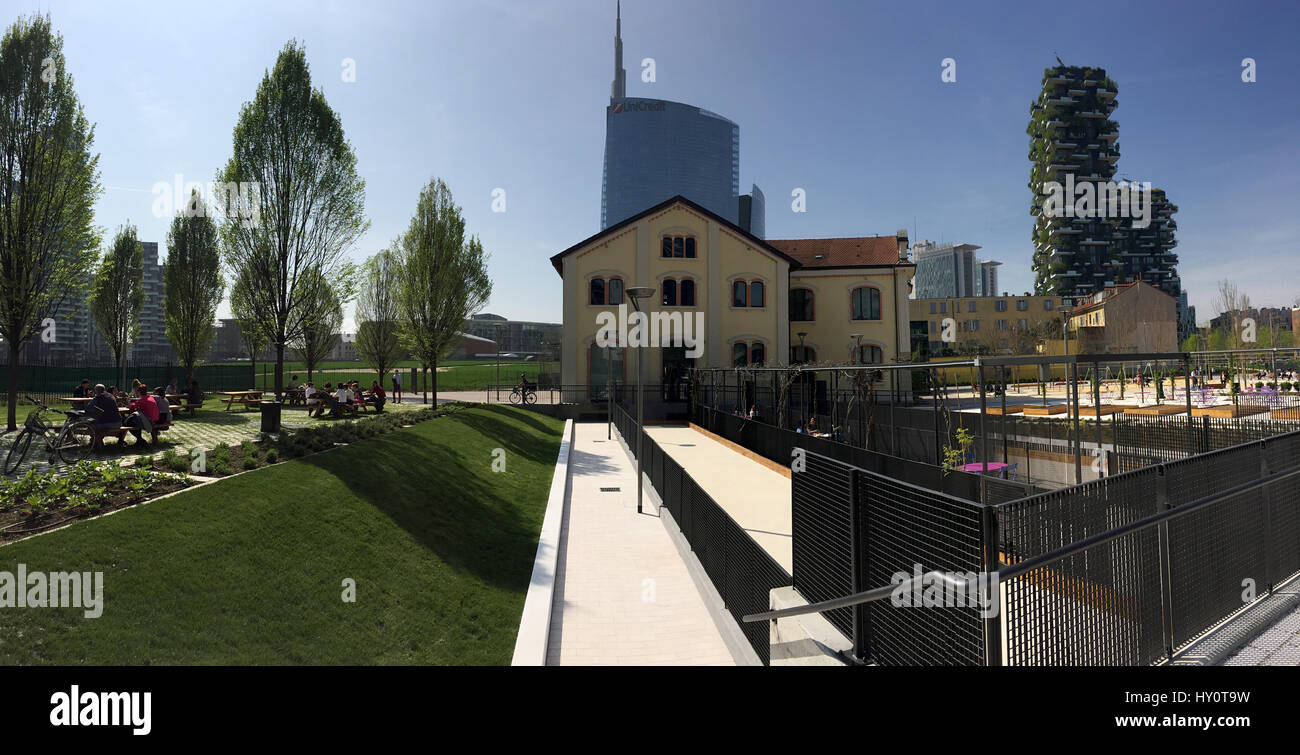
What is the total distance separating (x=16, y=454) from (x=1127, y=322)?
290 feet

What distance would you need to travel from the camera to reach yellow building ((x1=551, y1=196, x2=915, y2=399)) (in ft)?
112

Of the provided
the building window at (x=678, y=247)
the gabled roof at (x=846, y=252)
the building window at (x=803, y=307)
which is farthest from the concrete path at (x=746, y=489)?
the gabled roof at (x=846, y=252)

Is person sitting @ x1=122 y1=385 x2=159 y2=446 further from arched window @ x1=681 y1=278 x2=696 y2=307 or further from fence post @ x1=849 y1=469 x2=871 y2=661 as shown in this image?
arched window @ x1=681 y1=278 x2=696 y2=307

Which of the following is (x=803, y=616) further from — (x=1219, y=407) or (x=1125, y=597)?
(x=1219, y=407)

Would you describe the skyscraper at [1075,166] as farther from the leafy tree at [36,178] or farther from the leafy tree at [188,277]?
the leafy tree at [36,178]

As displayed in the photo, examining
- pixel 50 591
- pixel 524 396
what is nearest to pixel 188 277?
pixel 524 396

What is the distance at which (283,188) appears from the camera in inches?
642

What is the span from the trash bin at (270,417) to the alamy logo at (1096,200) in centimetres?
14365

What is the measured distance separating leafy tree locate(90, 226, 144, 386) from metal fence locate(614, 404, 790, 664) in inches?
1301

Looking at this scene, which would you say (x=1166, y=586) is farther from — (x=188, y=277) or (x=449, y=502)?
(x=188, y=277)
